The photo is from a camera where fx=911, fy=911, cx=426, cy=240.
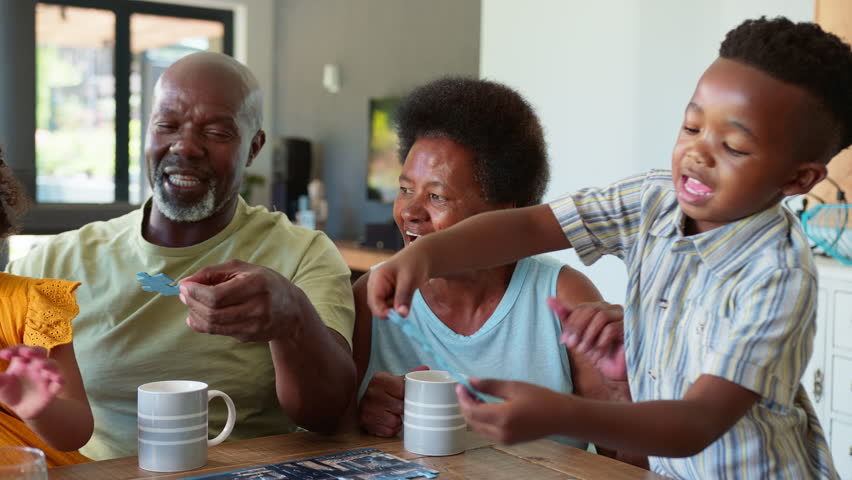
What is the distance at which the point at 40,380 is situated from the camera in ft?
4.00

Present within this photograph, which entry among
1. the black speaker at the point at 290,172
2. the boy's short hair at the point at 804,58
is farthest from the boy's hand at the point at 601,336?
the black speaker at the point at 290,172

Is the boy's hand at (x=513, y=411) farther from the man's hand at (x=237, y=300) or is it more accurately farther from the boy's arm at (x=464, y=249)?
the man's hand at (x=237, y=300)

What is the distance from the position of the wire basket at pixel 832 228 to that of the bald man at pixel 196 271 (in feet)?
6.20

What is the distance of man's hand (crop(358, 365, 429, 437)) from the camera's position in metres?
1.48

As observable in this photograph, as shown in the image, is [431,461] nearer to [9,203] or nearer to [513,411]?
[513,411]

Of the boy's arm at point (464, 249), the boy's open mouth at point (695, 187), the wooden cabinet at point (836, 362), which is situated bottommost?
the wooden cabinet at point (836, 362)

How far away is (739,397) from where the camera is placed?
3.32 ft

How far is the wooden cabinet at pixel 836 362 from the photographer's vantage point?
9.23ft

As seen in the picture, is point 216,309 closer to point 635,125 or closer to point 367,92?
point 635,125

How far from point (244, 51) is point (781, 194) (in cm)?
843

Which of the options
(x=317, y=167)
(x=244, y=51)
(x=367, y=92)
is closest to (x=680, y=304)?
(x=367, y=92)

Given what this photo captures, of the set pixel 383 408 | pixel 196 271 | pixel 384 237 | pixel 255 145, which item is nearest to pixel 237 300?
pixel 383 408

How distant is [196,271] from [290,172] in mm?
6655

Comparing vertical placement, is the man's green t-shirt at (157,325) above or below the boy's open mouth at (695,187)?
below
